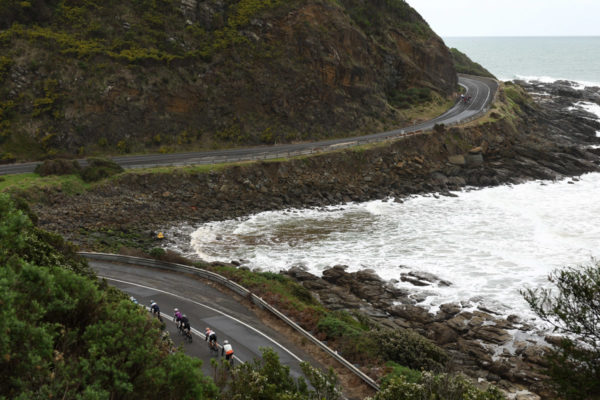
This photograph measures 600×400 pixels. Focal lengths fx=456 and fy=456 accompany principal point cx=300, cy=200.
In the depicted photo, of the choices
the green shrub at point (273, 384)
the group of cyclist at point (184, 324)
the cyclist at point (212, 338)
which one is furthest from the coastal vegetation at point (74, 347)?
the group of cyclist at point (184, 324)

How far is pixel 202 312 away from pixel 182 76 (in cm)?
4103

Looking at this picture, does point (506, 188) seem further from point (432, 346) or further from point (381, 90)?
point (432, 346)

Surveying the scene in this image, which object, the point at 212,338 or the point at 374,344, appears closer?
the point at 212,338

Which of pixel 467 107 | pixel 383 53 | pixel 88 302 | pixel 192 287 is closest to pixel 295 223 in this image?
pixel 192 287

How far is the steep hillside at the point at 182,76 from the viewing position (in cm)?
5081

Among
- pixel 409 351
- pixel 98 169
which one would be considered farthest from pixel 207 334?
pixel 98 169

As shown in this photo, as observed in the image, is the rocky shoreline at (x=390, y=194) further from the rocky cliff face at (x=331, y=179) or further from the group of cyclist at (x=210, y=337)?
the group of cyclist at (x=210, y=337)

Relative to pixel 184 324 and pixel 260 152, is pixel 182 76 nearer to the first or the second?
pixel 260 152

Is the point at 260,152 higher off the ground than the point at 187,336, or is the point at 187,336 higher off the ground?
the point at 260,152

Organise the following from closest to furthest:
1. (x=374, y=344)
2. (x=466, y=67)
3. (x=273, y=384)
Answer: (x=273, y=384) → (x=374, y=344) → (x=466, y=67)

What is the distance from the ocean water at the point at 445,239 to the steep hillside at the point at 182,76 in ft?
59.7

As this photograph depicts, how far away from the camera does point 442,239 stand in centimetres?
3981

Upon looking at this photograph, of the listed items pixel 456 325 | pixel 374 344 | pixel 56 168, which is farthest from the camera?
pixel 56 168

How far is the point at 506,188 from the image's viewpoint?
54188 millimetres
